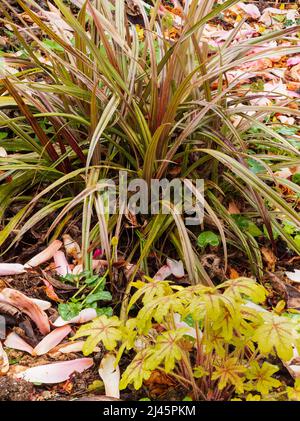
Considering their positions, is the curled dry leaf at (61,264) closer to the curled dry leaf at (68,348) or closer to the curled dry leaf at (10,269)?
the curled dry leaf at (10,269)

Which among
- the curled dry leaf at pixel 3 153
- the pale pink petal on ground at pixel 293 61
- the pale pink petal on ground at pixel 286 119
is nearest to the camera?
the curled dry leaf at pixel 3 153

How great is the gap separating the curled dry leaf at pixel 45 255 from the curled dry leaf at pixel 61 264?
16mm

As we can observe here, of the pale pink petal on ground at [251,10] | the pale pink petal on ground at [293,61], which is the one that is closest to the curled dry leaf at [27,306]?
the pale pink petal on ground at [293,61]

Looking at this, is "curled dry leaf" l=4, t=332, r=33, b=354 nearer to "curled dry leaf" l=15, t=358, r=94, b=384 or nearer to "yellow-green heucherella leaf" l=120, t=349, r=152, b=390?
"curled dry leaf" l=15, t=358, r=94, b=384

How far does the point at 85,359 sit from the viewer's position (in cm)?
189

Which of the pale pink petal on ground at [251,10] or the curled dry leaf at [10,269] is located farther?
the pale pink petal on ground at [251,10]

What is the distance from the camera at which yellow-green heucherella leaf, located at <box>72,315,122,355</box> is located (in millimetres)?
1523

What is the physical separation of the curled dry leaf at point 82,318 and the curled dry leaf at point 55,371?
0.50 feet

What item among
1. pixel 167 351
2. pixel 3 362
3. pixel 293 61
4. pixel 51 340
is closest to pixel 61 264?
pixel 51 340

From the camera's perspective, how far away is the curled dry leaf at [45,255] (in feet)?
7.17

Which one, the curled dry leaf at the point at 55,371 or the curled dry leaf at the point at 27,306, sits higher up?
the curled dry leaf at the point at 27,306

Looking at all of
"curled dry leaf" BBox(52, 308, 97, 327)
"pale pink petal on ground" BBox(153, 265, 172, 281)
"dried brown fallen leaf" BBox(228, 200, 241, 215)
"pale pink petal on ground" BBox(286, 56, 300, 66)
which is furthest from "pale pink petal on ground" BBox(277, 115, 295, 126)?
"curled dry leaf" BBox(52, 308, 97, 327)

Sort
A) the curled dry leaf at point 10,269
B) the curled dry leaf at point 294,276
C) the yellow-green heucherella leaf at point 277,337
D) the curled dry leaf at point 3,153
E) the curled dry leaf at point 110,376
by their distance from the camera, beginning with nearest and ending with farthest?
the yellow-green heucherella leaf at point 277,337
the curled dry leaf at point 110,376
the curled dry leaf at point 10,269
the curled dry leaf at point 294,276
the curled dry leaf at point 3,153

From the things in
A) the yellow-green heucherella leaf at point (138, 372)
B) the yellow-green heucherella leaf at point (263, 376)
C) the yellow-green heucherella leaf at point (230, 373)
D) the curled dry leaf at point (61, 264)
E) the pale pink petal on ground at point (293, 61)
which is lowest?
the curled dry leaf at point (61, 264)
